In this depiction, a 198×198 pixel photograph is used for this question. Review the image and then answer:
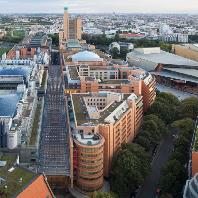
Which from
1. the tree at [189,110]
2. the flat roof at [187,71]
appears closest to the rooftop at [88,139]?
the tree at [189,110]

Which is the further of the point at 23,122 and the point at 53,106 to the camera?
the point at 53,106

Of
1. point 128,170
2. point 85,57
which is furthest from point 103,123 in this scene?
point 85,57

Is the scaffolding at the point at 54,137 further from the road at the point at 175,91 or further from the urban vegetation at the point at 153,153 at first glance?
the road at the point at 175,91

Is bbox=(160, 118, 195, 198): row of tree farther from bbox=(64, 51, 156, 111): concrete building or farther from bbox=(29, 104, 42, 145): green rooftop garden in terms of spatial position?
bbox=(64, 51, 156, 111): concrete building

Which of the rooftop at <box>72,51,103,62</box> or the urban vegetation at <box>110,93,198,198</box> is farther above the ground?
the rooftop at <box>72,51,103,62</box>

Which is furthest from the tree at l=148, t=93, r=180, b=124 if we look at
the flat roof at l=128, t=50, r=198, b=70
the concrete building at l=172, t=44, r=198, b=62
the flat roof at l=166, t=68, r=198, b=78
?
the concrete building at l=172, t=44, r=198, b=62

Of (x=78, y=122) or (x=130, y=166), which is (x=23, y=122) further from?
(x=130, y=166)

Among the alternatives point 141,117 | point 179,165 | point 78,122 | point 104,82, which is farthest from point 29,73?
point 179,165
